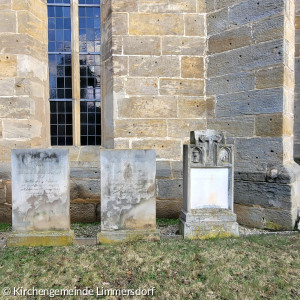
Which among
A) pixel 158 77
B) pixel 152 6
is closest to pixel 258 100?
pixel 158 77

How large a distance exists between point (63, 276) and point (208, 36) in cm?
474

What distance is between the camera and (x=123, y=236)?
390cm

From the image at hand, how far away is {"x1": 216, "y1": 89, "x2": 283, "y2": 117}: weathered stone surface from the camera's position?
450 centimetres

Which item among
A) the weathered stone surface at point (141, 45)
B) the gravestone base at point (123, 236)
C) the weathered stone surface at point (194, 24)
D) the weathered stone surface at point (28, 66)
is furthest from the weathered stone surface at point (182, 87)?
the gravestone base at point (123, 236)

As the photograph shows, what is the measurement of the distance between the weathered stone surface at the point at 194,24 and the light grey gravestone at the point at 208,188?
7.36ft

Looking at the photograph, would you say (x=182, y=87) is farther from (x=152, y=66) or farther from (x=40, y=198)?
(x=40, y=198)

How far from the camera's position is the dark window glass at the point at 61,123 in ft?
18.6

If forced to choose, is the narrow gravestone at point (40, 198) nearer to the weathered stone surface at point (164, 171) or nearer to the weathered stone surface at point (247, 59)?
the weathered stone surface at point (164, 171)

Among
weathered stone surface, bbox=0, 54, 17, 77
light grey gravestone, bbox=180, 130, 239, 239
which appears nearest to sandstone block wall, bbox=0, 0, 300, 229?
weathered stone surface, bbox=0, 54, 17, 77

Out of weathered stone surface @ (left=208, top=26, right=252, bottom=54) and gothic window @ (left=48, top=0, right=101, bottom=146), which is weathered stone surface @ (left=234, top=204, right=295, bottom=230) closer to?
weathered stone surface @ (left=208, top=26, right=252, bottom=54)

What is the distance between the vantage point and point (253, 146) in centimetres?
473

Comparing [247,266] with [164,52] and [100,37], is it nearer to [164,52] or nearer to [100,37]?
[164,52]

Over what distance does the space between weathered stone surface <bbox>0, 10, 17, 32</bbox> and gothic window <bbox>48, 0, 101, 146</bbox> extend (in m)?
0.78

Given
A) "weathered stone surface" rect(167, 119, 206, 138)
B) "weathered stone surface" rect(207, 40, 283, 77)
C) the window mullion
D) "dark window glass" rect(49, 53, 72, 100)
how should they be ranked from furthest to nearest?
"dark window glass" rect(49, 53, 72, 100)
the window mullion
"weathered stone surface" rect(167, 119, 206, 138)
"weathered stone surface" rect(207, 40, 283, 77)
